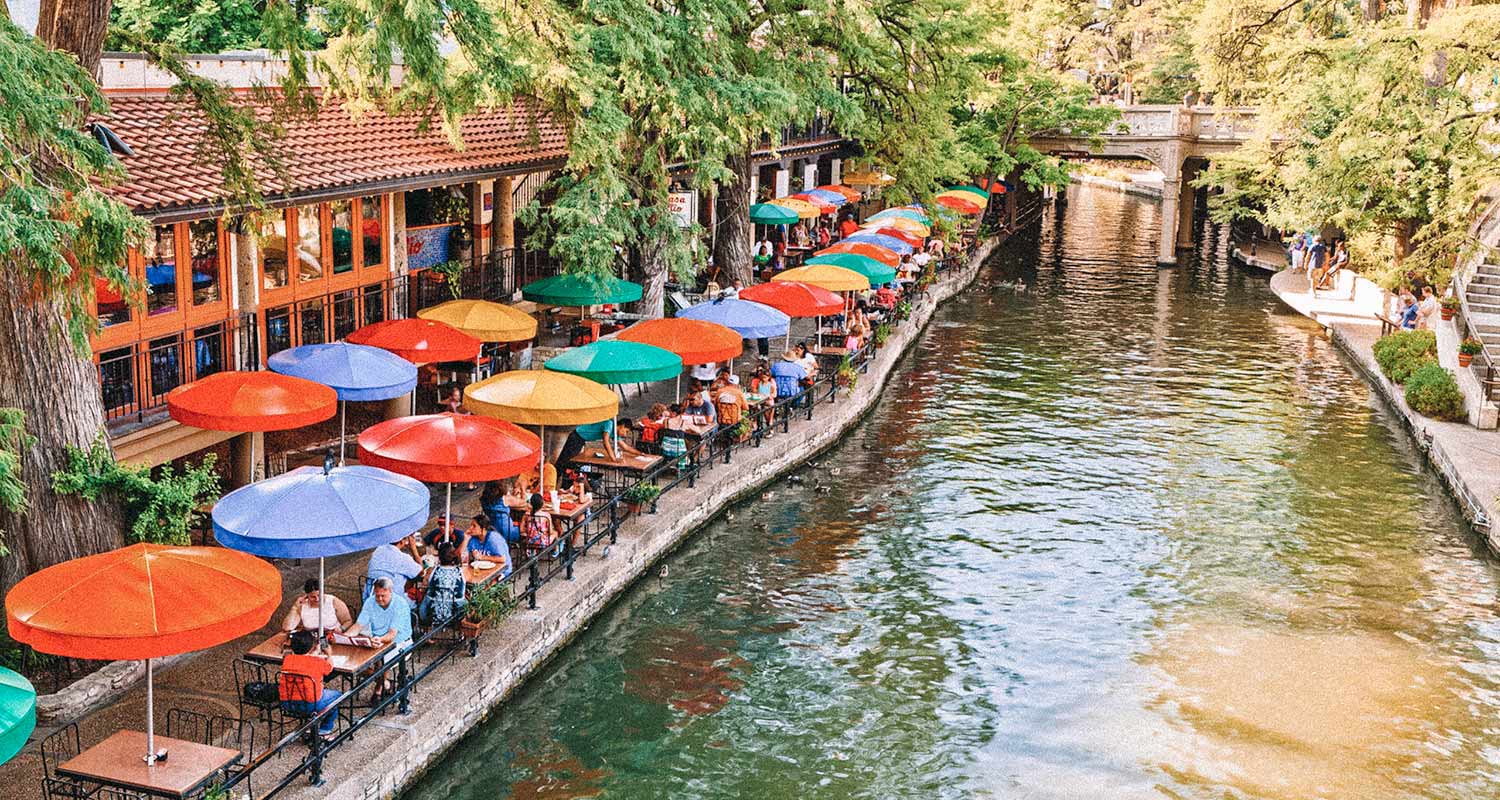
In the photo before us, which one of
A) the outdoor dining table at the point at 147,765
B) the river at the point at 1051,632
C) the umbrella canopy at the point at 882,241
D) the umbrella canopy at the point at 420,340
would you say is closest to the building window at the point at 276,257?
the umbrella canopy at the point at 420,340

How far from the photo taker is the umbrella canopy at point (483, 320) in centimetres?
2275

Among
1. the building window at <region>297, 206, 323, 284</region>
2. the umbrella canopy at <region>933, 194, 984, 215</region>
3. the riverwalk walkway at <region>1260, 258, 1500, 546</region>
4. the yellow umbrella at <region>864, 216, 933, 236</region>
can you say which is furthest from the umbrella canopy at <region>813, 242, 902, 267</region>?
the building window at <region>297, 206, 323, 284</region>

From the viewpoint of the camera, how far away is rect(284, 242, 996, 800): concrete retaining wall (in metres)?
13.1

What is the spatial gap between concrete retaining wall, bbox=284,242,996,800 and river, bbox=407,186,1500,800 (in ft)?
1.02

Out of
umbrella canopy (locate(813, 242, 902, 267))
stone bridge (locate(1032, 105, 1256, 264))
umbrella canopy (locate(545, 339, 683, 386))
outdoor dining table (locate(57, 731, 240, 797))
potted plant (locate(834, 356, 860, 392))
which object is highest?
stone bridge (locate(1032, 105, 1256, 264))

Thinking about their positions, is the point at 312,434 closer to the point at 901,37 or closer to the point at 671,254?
the point at 671,254

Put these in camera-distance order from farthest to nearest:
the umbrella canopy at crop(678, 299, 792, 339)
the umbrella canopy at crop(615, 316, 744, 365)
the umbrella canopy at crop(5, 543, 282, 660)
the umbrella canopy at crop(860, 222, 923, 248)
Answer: the umbrella canopy at crop(860, 222, 923, 248)
the umbrella canopy at crop(678, 299, 792, 339)
the umbrella canopy at crop(615, 316, 744, 365)
the umbrella canopy at crop(5, 543, 282, 660)

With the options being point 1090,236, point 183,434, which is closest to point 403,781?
point 183,434

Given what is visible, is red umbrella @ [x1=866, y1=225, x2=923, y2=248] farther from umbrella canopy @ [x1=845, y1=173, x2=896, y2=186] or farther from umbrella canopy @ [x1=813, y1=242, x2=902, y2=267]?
umbrella canopy @ [x1=845, y1=173, x2=896, y2=186]

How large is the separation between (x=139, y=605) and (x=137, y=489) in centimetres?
404

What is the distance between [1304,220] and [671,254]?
21826 millimetres

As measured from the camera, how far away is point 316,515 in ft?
44.4

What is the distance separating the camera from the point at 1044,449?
28266 mm

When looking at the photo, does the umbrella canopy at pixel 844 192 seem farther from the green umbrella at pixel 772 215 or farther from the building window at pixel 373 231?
the building window at pixel 373 231
